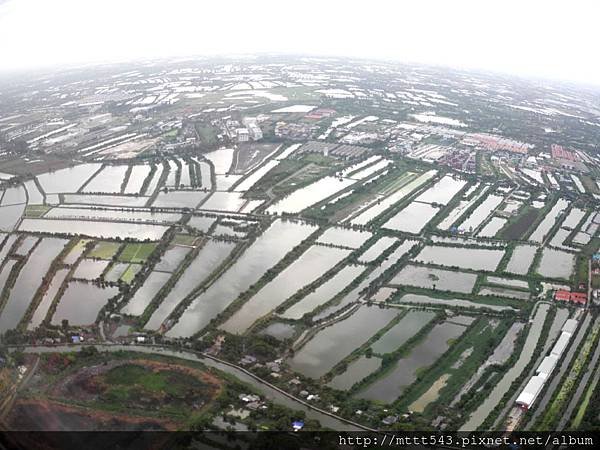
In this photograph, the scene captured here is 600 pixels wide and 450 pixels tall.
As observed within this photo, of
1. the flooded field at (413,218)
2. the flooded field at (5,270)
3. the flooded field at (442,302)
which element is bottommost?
the flooded field at (5,270)

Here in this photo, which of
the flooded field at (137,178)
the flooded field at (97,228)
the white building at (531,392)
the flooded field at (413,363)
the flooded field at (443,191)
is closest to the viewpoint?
the white building at (531,392)

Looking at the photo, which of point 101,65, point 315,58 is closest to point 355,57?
point 315,58

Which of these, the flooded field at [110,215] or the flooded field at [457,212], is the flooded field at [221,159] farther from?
the flooded field at [457,212]

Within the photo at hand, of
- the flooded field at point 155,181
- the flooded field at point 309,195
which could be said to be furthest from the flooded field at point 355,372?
the flooded field at point 155,181

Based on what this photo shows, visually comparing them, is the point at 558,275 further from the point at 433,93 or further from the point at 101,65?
the point at 101,65

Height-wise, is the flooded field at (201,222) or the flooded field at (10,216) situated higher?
the flooded field at (201,222)

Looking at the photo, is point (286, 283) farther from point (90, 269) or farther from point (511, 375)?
point (511, 375)

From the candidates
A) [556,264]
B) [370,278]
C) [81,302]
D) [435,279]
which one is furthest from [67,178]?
[556,264]
